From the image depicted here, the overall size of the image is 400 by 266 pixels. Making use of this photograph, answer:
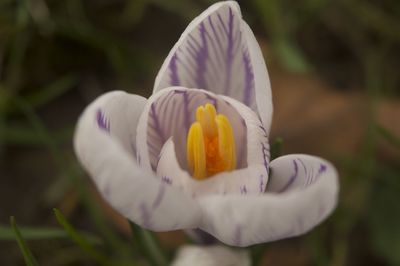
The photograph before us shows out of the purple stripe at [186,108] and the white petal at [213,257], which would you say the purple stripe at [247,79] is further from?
the white petal at [213,257]

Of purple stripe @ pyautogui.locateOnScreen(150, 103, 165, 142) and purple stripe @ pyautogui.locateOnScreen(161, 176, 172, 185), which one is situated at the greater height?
purple stripe @ pyautogui.locateOnScreen(150, 103, 165, 142)

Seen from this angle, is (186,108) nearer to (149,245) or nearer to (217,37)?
(217,37)

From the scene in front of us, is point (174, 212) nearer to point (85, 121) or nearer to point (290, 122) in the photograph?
point (85, 121)

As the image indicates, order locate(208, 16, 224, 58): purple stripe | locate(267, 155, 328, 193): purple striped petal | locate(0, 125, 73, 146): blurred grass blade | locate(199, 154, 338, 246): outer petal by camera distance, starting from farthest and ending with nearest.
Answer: locate(0, 125, 73, 146): blurred grass blade → locate(208, 16, 224, 58): purple stripe → locate(267, 155, 328, 193): purple striped petal → locate(199, 154, 338, 246): outer petal

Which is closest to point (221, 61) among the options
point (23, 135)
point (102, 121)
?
point (102, 121)

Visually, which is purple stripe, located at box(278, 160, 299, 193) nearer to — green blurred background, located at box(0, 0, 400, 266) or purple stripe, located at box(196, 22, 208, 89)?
purple stripe, located at box(196, 22, 208, 89)

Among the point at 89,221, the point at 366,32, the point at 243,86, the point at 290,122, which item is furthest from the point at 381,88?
the point at 243,86

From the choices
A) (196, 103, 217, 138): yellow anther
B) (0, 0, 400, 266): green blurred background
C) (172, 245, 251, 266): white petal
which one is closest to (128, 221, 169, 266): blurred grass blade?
(172, 245, 251, 266): white petal
